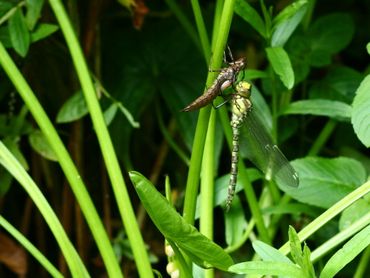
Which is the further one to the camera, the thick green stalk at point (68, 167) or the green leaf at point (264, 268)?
the thick green stalk at point (68, 167)

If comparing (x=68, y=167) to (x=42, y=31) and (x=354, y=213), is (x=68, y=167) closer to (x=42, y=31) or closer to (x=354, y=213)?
(x=42, y=31)

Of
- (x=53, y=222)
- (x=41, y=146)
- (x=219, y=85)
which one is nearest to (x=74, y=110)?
(x=41, y=146)

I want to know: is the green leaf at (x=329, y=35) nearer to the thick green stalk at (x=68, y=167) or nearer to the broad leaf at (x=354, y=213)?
the broad leaf at (x=354, y=213)

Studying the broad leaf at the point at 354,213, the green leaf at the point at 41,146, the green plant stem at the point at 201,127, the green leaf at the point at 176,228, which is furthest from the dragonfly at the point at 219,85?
the green leaf at the point at 41,146

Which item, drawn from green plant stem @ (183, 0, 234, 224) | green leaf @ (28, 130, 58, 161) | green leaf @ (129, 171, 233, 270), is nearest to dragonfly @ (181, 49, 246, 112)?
green plant stem @ (183, 0, 234, 224)

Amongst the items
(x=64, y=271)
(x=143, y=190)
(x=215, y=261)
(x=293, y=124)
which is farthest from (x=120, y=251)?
(x=143, y=190)
